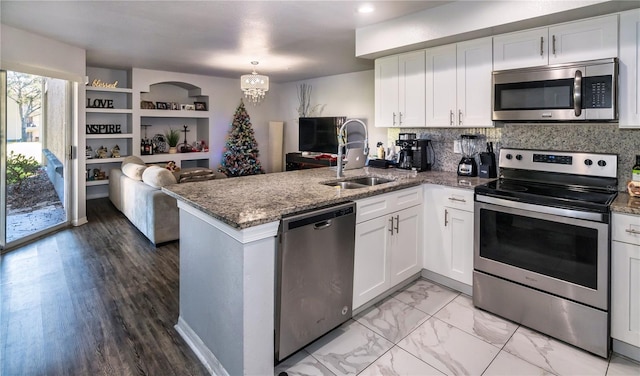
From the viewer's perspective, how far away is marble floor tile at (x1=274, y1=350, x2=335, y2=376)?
1941 mm

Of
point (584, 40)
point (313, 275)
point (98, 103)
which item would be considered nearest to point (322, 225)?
point (313, 275)

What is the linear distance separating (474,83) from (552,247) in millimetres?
1493

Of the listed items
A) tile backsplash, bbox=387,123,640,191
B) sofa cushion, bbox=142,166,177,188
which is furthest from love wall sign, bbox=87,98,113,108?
tile backsplash, bbox=387,123,640,191

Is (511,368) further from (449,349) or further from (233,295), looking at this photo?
(233,295)

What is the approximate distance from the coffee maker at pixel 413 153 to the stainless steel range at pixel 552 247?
0.84 m

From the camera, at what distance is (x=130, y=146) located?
655cm

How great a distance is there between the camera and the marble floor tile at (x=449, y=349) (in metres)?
2.00

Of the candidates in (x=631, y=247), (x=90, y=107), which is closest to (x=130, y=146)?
(x=90, y=107)

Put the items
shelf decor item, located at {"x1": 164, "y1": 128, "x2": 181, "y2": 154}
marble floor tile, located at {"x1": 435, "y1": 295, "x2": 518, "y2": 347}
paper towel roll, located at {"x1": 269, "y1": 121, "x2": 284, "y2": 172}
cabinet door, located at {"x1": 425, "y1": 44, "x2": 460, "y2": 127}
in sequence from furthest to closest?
paper towel roll, located at {"x1": 269, "y1": 121, "x2": 284, "y2": 172}
shelf decor item, located at {"x1": 164, "y1": 128, "x2": 181, "y2": 154}
cabinet door, located at {"x1": 425, "y1": 44, "x2": 460, "y2": 127}
marble floor tile, located at {"x1": 435, "y1": 295, "x2": 518, "y2": 347}

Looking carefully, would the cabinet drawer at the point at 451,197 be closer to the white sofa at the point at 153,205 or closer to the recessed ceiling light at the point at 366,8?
the recessed ceiling light at the point at 366,8

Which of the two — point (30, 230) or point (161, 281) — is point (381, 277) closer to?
point (161, 281)

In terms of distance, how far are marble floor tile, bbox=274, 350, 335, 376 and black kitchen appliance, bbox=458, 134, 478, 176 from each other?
2.20 m

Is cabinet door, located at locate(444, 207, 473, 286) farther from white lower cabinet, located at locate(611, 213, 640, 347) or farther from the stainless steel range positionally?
white lower cabinet, located at locate(611, 213, 640, 347)

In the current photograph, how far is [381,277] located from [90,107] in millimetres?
6075
